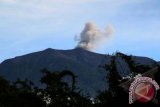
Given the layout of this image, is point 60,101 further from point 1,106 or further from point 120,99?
point 120,99

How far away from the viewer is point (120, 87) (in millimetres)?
14508

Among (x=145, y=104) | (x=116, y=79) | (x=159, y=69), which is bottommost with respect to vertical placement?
(x=145, y=104)

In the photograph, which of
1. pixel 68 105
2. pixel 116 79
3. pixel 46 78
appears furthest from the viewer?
pixel 46 78

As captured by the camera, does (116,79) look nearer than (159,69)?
No

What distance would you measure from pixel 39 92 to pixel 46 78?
3.03m

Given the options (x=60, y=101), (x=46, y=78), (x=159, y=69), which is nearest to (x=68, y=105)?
(x=60, y=101)

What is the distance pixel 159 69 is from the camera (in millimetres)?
15336

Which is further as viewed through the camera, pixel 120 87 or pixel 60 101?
pixel 60 101

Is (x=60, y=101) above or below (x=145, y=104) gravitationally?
above

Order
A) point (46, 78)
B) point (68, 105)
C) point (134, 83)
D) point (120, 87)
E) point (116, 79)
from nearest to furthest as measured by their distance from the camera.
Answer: point (134, 83), point (120, 87), point (116, 79), point (68, 105), point (46, 78)

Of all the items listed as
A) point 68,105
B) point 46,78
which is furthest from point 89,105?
point 46,78

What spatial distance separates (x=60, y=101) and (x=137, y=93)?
3440 cm

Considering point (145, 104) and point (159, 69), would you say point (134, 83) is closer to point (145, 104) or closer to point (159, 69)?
point (145, 104)

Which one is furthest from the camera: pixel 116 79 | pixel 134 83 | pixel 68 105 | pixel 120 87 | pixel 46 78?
pixel 46 78
